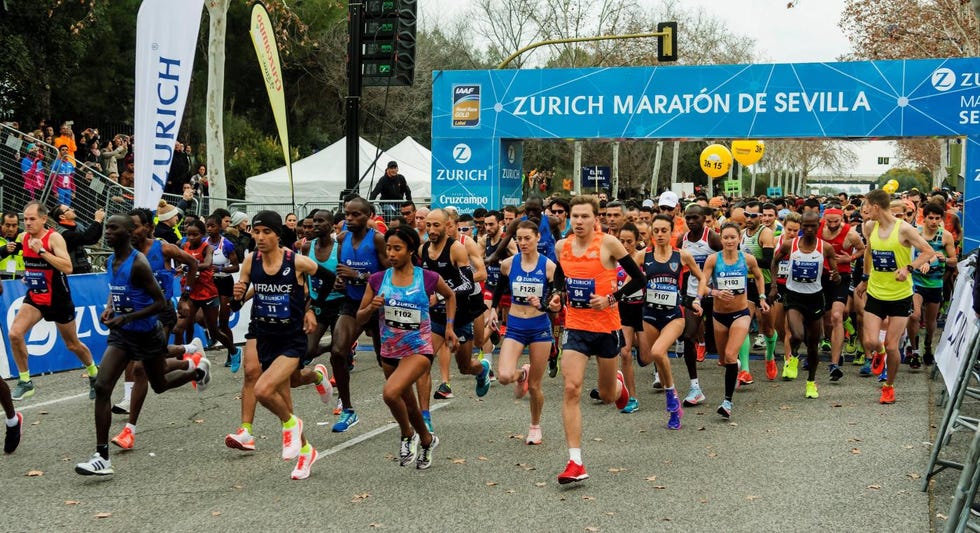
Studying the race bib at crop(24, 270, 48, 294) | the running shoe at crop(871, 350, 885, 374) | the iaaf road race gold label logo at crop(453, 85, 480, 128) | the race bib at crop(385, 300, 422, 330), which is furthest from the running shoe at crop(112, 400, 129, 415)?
the iaaf road race gold label logo at crop(453, 85, 480, 128)

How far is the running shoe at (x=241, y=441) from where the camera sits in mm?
8016

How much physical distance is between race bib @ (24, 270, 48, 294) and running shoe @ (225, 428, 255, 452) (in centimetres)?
374

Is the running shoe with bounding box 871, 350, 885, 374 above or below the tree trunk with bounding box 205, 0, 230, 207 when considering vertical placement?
below

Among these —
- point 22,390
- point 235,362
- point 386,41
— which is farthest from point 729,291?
point 386,41

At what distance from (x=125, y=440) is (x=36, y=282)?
3041 mm

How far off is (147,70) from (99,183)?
716 centimetres

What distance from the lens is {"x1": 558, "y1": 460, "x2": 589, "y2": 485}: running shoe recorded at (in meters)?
7.24

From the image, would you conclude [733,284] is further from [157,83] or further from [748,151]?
[748,151]

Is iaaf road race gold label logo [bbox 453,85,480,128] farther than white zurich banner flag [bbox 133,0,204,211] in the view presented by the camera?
Yes

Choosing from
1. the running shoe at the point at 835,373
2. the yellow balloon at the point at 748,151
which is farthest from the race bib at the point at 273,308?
the yellow balloon at the point at 748,151

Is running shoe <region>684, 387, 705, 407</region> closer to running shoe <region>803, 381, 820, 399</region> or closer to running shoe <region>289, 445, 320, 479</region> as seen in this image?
running shoe <region>803, 381, 820, 399</region>

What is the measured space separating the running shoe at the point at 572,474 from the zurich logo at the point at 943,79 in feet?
44.0

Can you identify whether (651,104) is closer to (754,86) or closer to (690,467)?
(754,86)

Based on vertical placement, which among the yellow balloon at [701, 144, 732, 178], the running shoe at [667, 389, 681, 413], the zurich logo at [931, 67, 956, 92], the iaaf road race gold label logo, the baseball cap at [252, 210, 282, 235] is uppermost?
the zurich logo at [931, 67, 956, 92]
